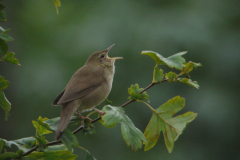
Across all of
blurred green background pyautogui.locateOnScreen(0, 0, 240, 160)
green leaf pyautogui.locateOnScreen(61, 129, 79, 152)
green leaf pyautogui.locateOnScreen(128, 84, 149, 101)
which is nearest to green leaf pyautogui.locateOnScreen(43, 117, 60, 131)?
green leaf pyautogui.locateOnScreen(61, 129, 79, 152)

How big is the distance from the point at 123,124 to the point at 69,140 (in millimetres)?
371

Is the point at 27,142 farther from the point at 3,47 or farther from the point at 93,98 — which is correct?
the point at 93,98

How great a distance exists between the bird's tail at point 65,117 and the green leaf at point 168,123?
60 cm

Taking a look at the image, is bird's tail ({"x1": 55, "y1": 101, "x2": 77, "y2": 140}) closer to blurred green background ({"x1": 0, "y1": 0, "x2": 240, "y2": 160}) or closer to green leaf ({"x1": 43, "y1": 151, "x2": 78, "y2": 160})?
green leaf ({"x1": 43, "y1": 151, "x2": 78, "y2": 160})

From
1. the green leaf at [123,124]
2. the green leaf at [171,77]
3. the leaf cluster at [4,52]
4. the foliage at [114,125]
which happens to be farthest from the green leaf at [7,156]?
the green leaf at [171,77]

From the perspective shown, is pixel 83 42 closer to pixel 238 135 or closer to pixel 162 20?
pixel 162 20

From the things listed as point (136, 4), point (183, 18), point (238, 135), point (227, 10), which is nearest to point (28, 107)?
point (136, 4)

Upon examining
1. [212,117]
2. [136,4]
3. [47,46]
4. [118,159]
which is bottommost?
[118,159]

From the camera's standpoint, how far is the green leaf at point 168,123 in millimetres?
2201

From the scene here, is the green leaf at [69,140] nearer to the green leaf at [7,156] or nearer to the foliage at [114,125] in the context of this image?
the foliage at [114,125]

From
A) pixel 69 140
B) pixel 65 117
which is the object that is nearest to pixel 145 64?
pixel 65 117

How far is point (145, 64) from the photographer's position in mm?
5828

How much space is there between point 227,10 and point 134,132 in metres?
5.31

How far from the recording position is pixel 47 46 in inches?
256
